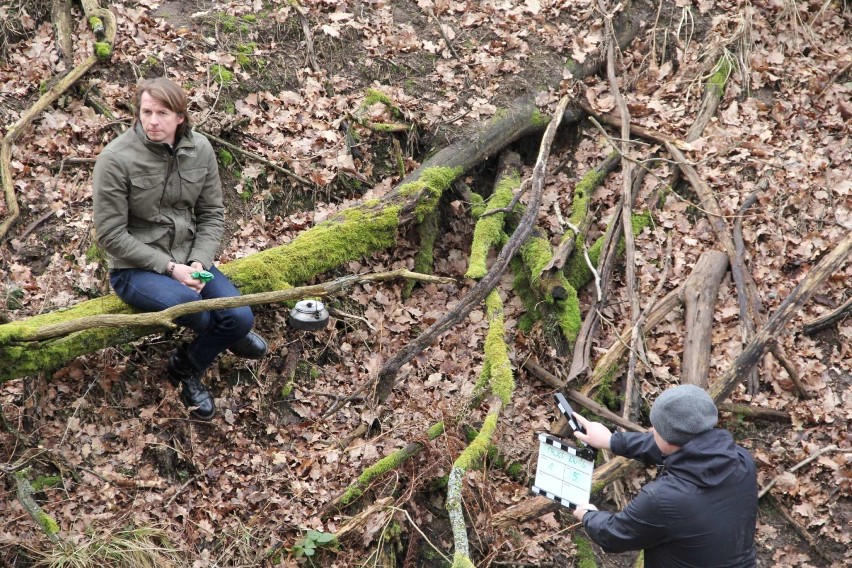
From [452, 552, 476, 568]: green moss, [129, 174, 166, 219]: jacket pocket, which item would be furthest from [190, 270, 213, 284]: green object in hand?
[452, 552, 476, 568]: green moss

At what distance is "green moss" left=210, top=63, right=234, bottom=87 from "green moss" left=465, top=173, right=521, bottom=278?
289 centimetres

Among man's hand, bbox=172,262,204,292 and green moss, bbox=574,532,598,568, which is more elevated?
man's hand, bbox=172,262,204,292

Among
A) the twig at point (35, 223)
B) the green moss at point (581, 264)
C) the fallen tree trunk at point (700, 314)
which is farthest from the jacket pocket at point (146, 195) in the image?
the fallen tree trunk at point (700, 314)

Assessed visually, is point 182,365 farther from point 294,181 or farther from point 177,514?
point 294,181

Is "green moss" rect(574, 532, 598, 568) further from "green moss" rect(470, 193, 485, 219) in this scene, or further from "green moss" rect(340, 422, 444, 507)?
"green moss" rect(470, 193, 485, 219)

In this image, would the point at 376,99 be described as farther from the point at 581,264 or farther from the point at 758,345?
the point at 758,345

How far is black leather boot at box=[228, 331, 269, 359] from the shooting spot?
17.5ft

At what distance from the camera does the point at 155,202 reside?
15.7 feet

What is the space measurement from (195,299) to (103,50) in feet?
11.7

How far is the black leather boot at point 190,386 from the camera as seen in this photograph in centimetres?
526

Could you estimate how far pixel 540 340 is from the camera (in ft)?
21.3

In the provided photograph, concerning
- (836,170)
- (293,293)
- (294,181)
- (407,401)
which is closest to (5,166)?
(294,181)

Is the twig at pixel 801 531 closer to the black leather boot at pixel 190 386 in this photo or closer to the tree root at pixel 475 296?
the tree root at pixel 475 296

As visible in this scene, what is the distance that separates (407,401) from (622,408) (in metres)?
1.83
